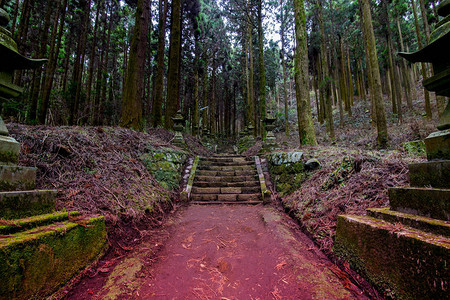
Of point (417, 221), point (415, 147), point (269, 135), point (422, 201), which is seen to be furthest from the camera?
point (269, 135)

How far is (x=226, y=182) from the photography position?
6.32 metres

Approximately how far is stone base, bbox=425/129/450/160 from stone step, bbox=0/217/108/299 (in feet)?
12.1

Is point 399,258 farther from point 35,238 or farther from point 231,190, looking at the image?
point 231,190

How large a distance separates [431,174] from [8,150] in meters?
4.29

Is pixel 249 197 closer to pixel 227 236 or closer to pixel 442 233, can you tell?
pixel 227 236

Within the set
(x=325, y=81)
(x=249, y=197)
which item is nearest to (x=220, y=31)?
(x=325, y=81)

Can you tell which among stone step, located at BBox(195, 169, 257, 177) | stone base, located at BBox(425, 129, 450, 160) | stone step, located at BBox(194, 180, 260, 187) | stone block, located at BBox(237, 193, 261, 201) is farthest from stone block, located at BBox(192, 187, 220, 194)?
stone base, located at BBox(425, 129, 450, 160)

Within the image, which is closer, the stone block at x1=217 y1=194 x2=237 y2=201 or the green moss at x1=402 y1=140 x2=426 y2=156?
the green moss at x1=402 y1=140 x2=426 y2=156

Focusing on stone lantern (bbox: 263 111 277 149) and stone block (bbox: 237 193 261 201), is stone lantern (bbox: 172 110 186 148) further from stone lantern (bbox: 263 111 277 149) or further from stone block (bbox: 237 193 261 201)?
stone block (bbox: 237 193 261 201)

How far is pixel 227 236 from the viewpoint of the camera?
132 inches

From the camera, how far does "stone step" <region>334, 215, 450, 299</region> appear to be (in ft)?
4.39

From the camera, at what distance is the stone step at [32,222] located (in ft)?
5.39

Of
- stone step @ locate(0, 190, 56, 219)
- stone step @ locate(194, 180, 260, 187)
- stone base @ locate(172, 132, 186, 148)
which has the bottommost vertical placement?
stone step @ locate(194, 180, 260, 187)

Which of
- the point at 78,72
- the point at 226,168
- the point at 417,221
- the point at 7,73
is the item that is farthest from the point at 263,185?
the point at 78,72
